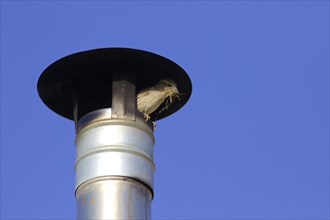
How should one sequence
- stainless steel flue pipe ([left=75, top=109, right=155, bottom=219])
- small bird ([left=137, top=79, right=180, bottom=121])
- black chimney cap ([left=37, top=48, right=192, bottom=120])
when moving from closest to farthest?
stainless steel flue pipe ([left=75, top=109, right=155, bottom=219])
black chimney cap ([left=37, top=48, right=192, bottom=120])
small bird ([left=137, top=79, right=180, bottom=121])

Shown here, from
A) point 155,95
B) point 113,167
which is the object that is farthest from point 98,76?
point 113,167

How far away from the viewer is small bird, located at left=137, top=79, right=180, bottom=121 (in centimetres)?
656

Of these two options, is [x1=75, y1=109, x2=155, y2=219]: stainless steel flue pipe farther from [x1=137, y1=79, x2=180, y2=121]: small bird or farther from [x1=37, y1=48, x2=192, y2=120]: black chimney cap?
[x1=37, y1=48, x2=192, y2=120]: black chimney cap

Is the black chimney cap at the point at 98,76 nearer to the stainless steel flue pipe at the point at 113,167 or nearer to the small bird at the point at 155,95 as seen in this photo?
the small bird at the point at 155,95

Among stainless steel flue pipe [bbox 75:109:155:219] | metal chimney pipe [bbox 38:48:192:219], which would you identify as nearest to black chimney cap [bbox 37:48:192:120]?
metal chimney pipe [bbox 38:48:192:219]

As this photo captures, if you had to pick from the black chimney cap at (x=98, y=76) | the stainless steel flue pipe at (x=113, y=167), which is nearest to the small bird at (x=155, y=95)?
the black chimney cap at (x=98, y=76)

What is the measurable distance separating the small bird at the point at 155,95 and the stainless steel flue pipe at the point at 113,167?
10.9 inches

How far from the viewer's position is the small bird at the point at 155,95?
6.56 m

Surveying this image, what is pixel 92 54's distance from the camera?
6.40 m

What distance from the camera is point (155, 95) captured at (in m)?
6.59

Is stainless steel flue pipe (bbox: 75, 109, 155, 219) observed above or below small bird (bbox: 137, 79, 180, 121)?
below

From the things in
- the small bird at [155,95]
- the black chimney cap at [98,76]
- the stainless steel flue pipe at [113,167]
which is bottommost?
the stainless steel flue pipe at [113,167]

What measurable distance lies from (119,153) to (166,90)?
0.88 m

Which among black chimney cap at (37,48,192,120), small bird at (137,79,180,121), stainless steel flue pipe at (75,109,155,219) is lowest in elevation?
stainless steel flue pipe at (75,109,155,219)
